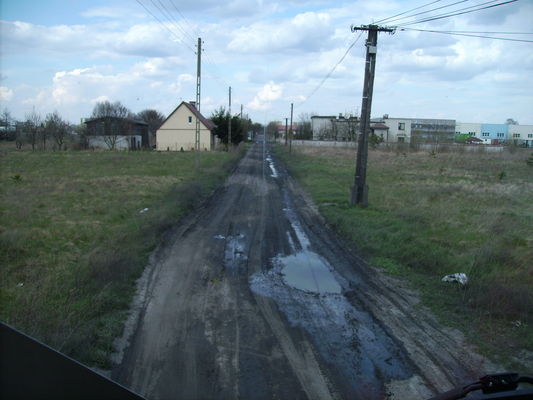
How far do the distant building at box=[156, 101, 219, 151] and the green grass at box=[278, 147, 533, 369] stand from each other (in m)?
38.4

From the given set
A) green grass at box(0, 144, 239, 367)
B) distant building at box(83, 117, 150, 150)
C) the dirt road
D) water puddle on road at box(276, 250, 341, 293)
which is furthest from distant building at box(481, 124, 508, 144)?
the dirt road

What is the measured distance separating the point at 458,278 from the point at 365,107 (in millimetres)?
8157

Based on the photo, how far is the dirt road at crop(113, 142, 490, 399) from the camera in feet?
14.5

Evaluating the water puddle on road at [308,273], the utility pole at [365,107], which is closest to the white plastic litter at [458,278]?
the water puddle on road at [308,273]

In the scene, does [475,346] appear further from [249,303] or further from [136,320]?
[136,320]

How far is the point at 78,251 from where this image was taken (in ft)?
29.6

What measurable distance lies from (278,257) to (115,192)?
11011mm

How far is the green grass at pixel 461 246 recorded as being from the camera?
610 centimetres

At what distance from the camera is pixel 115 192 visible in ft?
58.9

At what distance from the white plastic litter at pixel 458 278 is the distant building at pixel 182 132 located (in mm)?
50610

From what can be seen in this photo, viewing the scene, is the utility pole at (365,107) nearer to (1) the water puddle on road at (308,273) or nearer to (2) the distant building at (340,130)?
(1) the water puddle on road at (308,273)

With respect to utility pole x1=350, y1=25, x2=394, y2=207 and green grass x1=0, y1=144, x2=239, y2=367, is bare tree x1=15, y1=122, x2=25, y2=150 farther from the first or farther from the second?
utility pole x1=350, y1=25, x2=394, y2=207

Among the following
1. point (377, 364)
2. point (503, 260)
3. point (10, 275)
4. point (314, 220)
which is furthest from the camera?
point (314, 220)

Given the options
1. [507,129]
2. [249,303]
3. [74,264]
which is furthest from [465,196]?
[507,129]
